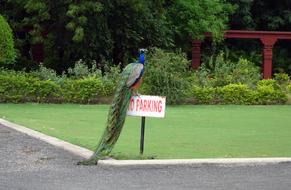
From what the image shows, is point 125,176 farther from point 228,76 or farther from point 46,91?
point 228,76

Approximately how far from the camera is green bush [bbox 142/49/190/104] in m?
24.6

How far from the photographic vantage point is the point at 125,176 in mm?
9211

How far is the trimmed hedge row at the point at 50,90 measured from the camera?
80.6 feet

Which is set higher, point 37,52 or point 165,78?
point 37,52

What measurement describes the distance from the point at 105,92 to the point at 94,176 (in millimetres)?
16351

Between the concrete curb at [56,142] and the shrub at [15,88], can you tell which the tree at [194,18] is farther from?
the concrete curb at [56,142]

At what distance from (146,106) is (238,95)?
1648cm

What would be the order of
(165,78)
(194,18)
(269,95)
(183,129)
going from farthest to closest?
(194,18) < (269,95) < (165,78) < (183,129)

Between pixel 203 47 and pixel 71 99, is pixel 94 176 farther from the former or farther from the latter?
pixel 203 47

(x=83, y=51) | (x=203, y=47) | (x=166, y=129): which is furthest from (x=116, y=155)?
(x=203, y=47)

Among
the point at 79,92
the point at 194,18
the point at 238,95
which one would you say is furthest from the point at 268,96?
the point at 194,18

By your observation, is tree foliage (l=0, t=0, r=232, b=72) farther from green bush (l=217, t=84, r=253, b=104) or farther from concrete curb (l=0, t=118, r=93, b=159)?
concrete curb (l=0, t=118, r=93, b=159)

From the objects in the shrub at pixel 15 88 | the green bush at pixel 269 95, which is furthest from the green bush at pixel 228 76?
the shrub at pixel 15 88

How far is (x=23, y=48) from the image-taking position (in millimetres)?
37656
